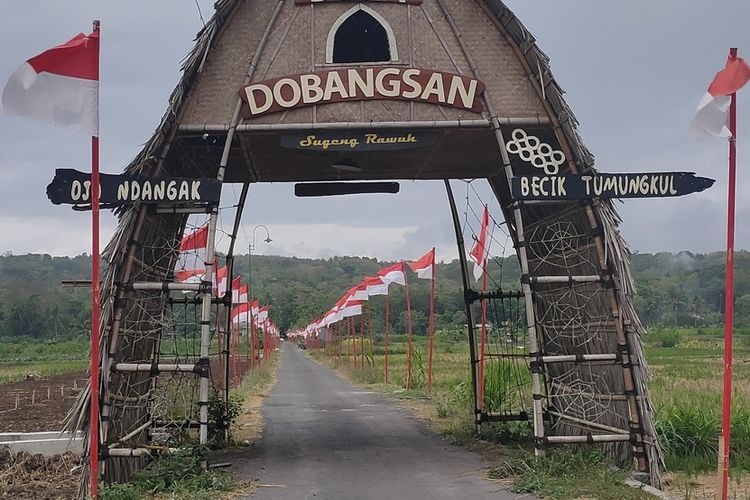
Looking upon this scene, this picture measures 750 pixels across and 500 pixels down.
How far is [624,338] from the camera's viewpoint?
29.6ft

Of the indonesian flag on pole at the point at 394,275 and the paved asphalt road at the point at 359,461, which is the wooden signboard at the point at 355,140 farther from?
the indonesian flag on pole at the point at 394,275

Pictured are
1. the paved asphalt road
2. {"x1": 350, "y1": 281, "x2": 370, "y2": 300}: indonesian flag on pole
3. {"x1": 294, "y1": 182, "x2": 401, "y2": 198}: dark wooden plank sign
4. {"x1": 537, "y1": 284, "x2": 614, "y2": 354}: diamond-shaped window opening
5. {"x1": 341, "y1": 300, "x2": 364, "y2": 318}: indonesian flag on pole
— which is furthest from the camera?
{"x1": 341, "y1": 300, "x2": 364, "y2": 318}: indonesian flag on pole

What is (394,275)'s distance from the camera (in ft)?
78.8

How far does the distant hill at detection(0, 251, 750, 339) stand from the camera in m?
83.5

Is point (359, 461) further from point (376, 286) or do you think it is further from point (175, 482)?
point (376, 286)

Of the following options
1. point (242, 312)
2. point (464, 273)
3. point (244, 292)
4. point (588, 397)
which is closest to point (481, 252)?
point (464, 273)

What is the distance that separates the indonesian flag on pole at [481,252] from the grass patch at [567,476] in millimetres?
4716

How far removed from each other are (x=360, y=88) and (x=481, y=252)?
5.51 metres

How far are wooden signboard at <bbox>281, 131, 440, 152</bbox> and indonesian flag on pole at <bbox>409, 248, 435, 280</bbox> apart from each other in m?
10.3

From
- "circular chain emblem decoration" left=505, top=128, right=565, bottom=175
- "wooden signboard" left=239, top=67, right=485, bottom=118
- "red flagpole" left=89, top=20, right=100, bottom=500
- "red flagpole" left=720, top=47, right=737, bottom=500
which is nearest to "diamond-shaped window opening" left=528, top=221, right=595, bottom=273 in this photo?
"circular chain emblem decoration" left=505, top=128, right=565, bottom=175

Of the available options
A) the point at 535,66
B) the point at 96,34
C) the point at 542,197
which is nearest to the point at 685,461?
the point at 542,197

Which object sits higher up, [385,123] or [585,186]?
[385,123]

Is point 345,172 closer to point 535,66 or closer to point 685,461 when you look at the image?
point 535,66

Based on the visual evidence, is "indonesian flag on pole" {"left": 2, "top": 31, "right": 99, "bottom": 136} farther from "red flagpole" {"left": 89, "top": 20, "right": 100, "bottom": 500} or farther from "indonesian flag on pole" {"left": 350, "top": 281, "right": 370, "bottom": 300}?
"indonesian flag on pole" {"left": 350, "top": 281, "right": 370, "bottom": 300}
